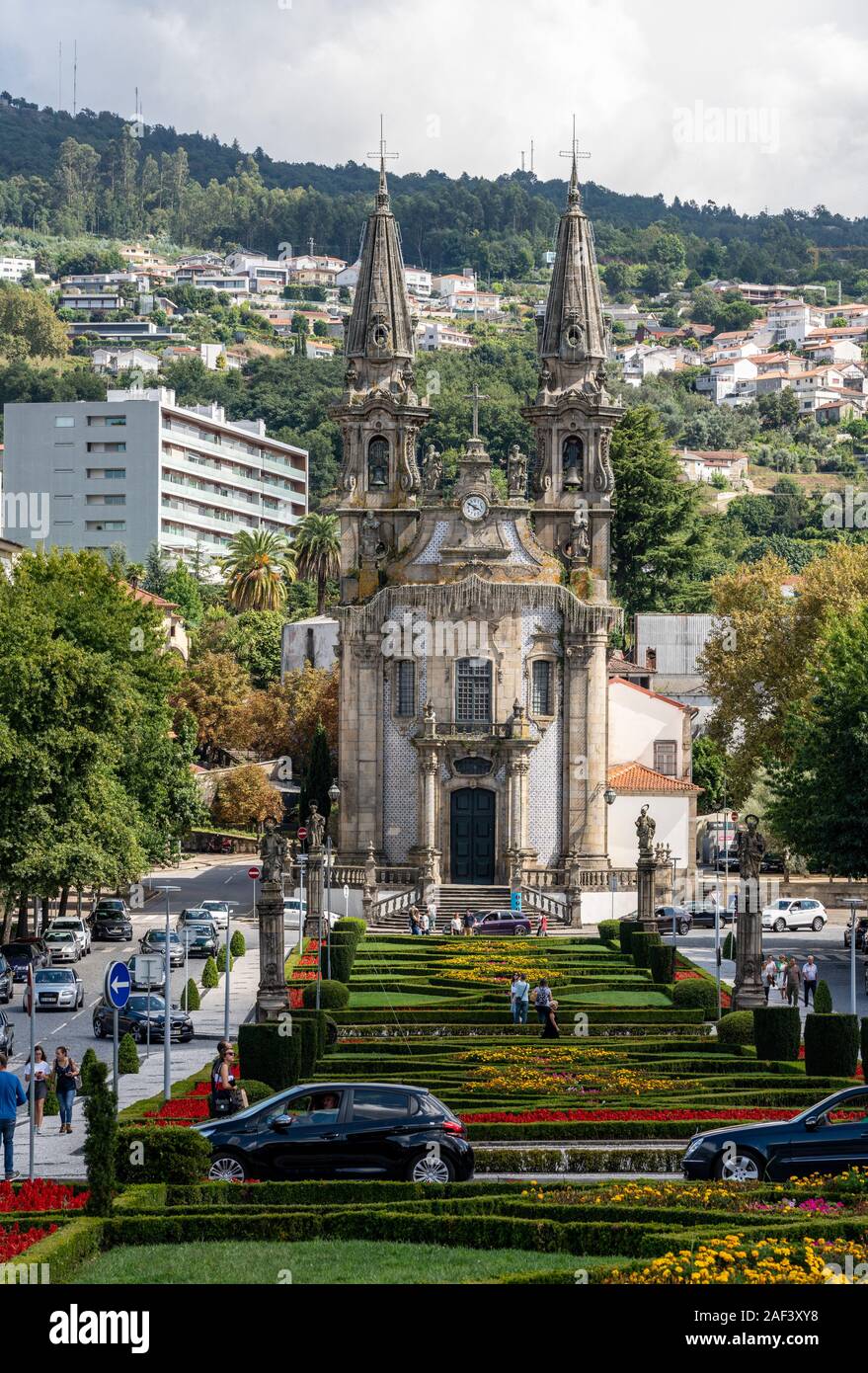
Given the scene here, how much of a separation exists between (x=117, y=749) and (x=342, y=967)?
1251 cm

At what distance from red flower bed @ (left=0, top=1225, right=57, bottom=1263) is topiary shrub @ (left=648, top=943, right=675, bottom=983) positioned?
120 feet

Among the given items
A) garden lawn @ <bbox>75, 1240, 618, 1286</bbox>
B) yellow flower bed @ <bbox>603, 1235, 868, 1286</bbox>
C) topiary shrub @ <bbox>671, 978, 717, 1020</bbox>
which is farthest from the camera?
topiary shrub @ <bbox>671, 978, 717, 1020</bbox>

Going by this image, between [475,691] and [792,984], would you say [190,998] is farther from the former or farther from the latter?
[475,691]

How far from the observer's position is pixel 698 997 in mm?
54531

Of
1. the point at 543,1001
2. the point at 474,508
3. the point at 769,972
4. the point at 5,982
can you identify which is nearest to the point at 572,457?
the point at 474,508

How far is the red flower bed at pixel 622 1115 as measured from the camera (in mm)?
37188

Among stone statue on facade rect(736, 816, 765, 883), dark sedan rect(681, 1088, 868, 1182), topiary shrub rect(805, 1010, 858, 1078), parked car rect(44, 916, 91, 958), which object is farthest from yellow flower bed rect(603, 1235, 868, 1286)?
parked car rect(44, 916, 91, 958)

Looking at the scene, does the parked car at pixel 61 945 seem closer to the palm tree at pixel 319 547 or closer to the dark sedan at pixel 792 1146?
the dark sedan at pixel 792 1146

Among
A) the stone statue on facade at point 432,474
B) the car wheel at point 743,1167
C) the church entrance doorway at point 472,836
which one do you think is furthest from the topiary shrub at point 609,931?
the car wheel at point 743,1167

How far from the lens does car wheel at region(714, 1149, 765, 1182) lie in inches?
1203

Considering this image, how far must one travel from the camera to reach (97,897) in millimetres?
84875

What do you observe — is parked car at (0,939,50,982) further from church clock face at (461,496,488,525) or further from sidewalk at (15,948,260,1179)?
church clock face at (461,496,488,525)

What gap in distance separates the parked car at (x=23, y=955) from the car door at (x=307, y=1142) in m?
32.3
